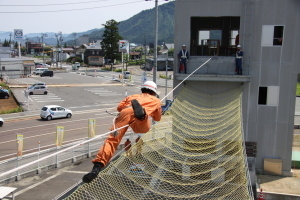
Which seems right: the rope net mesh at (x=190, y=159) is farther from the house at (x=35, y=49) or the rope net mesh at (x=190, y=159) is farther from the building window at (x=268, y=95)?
the house at (x=35, y=49)

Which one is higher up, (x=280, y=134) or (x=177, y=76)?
(x=177, y=76)

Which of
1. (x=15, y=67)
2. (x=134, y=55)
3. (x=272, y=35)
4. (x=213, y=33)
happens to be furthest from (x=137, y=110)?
(x=134, y=55)

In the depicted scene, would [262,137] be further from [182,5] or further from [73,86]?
[73,86]

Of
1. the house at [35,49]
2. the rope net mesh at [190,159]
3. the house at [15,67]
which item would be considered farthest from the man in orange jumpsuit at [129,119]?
the house at [35,49]

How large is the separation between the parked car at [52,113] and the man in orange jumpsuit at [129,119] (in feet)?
56.2

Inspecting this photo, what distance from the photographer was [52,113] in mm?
20578

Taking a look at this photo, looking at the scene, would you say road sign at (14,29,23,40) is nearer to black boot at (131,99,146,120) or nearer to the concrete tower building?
the concrete tower building

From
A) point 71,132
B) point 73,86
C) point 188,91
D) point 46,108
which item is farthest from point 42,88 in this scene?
point 188,91

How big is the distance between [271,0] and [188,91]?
3.62 m

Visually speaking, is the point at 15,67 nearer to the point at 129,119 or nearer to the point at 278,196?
the point at 278,196

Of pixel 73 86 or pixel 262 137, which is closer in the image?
pixel 262 137

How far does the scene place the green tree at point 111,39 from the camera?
170 ft

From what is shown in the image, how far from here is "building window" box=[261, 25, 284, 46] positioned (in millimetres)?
9922

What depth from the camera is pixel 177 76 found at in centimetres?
1020
